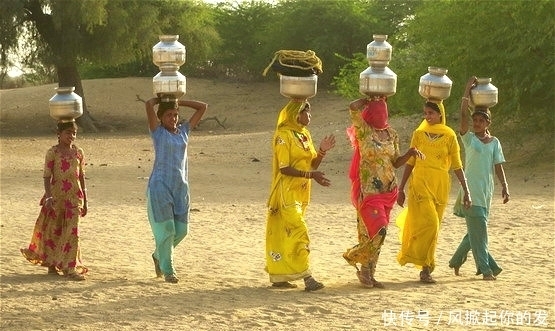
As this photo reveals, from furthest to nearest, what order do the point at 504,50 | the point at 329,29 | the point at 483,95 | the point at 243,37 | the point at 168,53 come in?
the point at 243,37 < the point at 329,29 < the point at 504,50 < the point at 483,95 < the point at 168,53

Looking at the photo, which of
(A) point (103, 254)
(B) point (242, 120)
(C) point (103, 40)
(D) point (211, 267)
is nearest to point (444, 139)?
(D) point (211, 267)

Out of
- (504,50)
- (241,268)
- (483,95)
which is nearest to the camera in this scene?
(483,95)

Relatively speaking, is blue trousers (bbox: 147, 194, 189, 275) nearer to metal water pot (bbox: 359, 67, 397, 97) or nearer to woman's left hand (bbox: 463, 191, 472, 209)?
metal water pot (bbox: 359, 67, 397, 97)

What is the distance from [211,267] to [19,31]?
2164 cm

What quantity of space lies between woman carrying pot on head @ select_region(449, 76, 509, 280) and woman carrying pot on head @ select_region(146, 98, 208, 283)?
2.33 meters

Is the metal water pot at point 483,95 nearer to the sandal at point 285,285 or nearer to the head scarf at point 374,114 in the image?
the head scarf at point 374,114

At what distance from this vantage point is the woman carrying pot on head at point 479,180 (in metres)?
8.63

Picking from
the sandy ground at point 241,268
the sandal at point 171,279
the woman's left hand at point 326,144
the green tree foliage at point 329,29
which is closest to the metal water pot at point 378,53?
the woman's left hand at point 326,144

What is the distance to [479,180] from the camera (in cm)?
867

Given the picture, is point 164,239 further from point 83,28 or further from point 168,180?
point 83,28

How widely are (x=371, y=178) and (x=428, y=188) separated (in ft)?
2.01

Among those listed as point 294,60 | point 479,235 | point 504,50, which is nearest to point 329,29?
point 504,50

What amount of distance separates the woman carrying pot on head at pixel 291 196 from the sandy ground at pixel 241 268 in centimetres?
17

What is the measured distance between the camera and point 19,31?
2950cm
